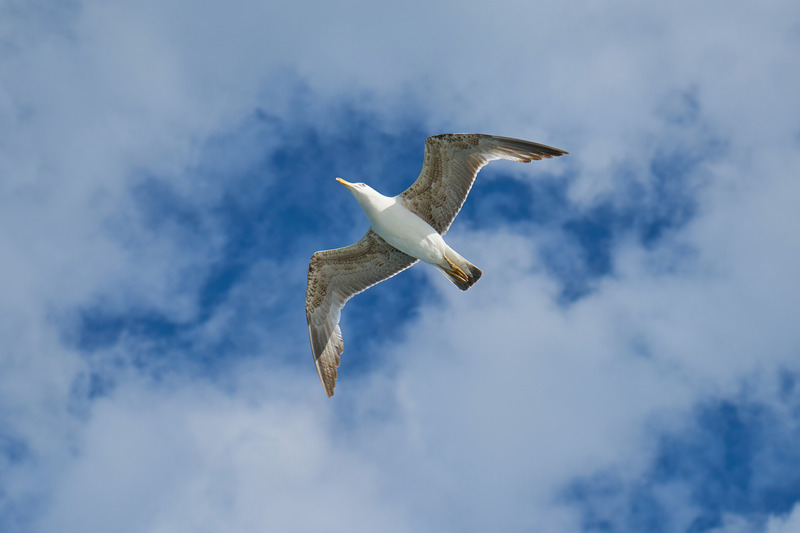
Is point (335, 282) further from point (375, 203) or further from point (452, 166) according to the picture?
point (452, 166)

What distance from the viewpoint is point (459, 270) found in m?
17.8

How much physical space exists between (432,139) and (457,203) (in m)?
1.62

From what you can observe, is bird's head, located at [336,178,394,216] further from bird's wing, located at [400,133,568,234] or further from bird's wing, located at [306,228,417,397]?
bird's wing, located at [306,228,417,397]

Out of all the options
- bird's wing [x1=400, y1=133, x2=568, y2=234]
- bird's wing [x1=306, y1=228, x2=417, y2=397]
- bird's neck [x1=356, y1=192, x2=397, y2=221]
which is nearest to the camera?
bird's wing [x1=400, y1=133, x2=568, y2=234]

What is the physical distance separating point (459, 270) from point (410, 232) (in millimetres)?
1528

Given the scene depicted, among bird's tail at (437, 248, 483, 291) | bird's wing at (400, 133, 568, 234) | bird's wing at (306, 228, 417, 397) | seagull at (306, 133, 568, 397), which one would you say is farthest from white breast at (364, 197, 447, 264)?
bird's wing at (306, 228, 417, 397)

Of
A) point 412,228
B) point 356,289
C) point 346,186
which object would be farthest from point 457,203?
point 356,289

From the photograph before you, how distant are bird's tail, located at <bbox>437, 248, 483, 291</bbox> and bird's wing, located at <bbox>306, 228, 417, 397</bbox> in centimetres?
133

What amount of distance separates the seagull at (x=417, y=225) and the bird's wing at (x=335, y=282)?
24mm

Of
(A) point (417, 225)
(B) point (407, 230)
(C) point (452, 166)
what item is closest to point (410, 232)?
(B) point (407, 230)

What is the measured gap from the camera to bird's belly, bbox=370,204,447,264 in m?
17.2

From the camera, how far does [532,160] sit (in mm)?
16688

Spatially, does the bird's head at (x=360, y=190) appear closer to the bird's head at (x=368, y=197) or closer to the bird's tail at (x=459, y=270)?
the bird's head at (x=368, y=197)

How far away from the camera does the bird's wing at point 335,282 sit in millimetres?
19094
